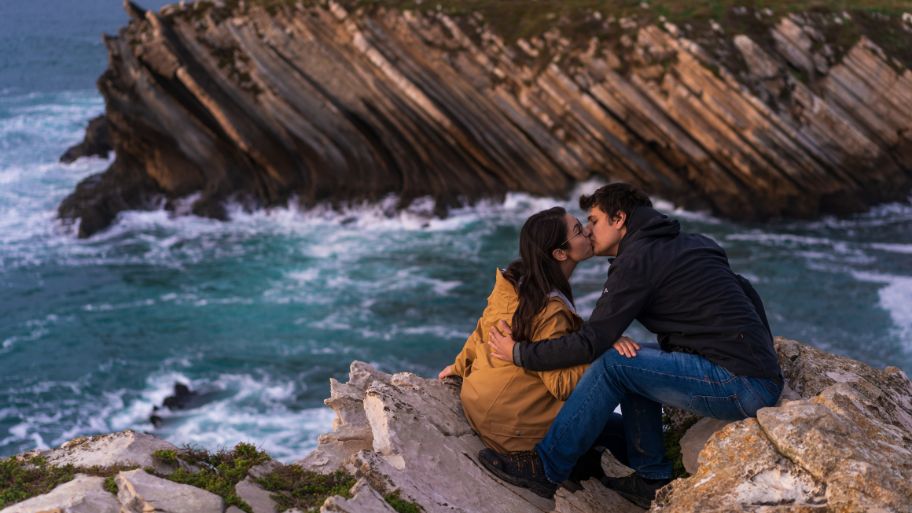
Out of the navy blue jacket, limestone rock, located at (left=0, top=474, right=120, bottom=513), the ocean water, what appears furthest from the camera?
the ocean water

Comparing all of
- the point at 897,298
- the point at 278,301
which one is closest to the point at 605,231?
the point at 278,301

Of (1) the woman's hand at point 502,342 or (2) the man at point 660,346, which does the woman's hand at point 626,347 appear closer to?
(2) the man at point 660,346

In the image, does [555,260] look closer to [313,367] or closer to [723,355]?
[723,355]

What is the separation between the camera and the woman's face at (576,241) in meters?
7.08

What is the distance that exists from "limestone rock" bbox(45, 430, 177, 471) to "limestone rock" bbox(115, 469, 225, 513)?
0.52 m

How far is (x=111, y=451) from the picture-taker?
686cm

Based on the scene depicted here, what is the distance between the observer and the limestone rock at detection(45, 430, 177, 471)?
6.73m

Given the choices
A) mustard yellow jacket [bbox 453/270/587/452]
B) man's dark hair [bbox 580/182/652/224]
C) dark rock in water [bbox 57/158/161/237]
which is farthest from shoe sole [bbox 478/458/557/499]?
dark rock in water [bbox 57/158/161/237]

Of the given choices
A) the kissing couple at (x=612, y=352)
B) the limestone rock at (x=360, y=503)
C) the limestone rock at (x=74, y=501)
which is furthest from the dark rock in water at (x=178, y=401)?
the limestone rock at (x=360, y=503)

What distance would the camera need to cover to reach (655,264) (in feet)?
21.7

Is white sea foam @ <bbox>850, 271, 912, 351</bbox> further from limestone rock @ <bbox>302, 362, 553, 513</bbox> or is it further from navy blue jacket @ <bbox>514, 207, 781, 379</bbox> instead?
limestone rock @ <bbox>302, 362, 553, 513</bbox>

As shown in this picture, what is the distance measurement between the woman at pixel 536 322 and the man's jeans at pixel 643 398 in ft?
0.71

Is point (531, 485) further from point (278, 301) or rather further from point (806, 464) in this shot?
point (278, 301)

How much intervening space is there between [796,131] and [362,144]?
13.9 m
